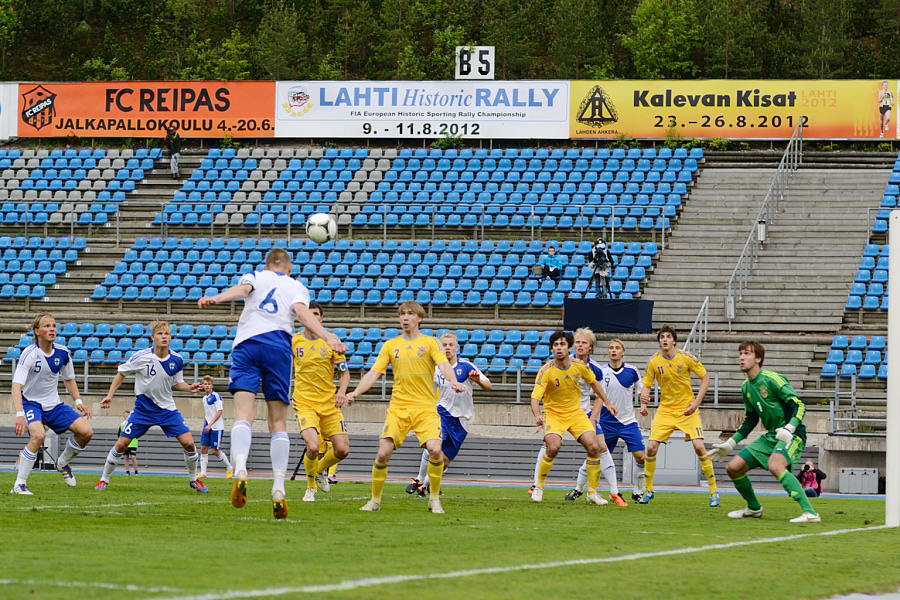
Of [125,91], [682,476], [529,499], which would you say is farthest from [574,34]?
[529,499]

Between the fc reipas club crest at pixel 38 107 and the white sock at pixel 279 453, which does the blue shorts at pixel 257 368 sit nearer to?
the white sock at pixel 279 453

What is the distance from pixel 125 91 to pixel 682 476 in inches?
1160

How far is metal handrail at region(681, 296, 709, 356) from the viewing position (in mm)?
29984

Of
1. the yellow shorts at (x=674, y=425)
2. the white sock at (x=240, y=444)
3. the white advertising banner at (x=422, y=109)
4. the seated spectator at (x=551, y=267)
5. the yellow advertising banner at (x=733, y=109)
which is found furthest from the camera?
the white advertising banner at (x=422, y=109)

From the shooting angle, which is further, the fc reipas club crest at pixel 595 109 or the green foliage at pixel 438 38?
the green foliage at pixel 438 38

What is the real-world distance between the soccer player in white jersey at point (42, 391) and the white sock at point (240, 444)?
13.7ft

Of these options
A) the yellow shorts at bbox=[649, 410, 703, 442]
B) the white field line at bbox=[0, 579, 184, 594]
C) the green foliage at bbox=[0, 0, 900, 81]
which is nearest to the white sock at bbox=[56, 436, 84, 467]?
the yellow shorts at bbox=[649, 410, 703, 442]

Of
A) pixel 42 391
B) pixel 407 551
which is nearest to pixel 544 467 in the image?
pixel 42 391

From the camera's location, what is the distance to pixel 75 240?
129 feet

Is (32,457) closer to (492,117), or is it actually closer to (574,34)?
(492,117)

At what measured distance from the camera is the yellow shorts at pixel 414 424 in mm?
13297

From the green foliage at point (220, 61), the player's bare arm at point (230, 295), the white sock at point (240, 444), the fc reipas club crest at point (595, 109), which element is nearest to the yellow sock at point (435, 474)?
the white sock at point (240, 444)

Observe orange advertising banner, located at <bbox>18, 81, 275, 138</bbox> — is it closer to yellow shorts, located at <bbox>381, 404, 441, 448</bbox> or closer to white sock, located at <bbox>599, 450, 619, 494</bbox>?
white sock, located at <bbox>599, 450, 619, 494</bbox>

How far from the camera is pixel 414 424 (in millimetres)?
13375
